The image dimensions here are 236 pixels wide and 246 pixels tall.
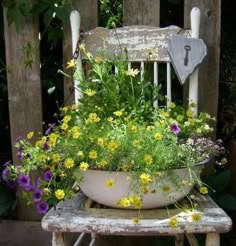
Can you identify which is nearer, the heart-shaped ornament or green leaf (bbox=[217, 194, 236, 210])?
the heart-shaped ornament

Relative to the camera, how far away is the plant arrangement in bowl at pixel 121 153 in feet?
3.73

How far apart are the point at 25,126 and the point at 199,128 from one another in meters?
0.70

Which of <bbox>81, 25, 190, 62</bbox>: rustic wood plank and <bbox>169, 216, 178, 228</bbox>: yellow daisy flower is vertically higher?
<bbox>81, 25, 190, 62</bbox>: rustic wood plank

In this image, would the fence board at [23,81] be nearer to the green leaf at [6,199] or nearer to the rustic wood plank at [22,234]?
the green leaf at [6,199]

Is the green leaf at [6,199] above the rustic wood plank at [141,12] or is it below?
below

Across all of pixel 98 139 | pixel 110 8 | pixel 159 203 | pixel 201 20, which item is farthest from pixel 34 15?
pixel 159 203

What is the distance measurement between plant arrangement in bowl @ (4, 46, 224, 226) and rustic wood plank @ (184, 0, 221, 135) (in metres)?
0.31

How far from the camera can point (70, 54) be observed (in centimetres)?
169

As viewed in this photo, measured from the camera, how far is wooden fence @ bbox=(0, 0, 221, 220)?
1.62m

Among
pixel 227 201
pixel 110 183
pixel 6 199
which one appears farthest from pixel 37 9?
pixel 227 201

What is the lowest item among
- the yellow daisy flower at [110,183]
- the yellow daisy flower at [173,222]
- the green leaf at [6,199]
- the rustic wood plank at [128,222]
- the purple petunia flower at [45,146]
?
the green leaf at [6,199]

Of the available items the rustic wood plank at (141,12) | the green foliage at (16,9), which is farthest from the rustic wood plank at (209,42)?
the green foliage at (16,9)

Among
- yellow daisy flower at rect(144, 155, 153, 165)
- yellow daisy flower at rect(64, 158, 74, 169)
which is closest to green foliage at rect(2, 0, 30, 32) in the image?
yellow daisy flower at rect(64, 158, 74, 169)

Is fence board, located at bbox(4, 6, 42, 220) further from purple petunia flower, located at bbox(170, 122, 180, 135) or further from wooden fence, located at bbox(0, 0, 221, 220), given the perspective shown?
purple petunia flower, located at bbox(170, 122, 180, 135)
